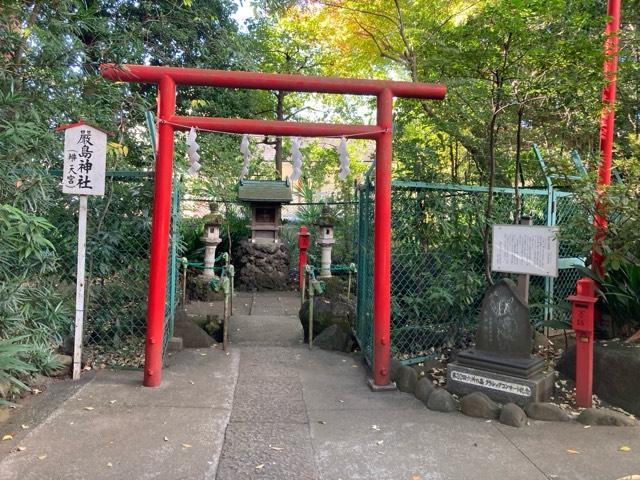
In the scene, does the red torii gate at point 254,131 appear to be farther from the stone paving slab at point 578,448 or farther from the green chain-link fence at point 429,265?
the stone paving slab at point 578,448

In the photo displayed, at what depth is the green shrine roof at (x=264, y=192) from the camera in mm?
11125

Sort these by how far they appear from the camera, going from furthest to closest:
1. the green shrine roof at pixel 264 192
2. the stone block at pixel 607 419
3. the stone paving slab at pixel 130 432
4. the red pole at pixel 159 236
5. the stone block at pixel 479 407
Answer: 1. the green shrine roof at pixel 264 192
2. the red pole at pixel 159 236
3. the stone block at pixel 479 407
4. the stone block at pixel 607 419
5. the stone paving slab at pixel 130 432

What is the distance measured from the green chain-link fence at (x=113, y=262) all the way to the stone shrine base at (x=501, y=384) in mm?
3074

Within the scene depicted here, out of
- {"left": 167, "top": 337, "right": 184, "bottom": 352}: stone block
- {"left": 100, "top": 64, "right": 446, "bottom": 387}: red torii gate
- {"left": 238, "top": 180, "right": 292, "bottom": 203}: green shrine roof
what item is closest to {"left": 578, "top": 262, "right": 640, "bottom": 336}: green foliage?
{"left": 100, "top": 64, "right": 446, "bottom": 387}: red torii gate

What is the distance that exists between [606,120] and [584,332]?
2494 millimetres

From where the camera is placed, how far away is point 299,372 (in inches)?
207

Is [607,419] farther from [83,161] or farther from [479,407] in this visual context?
[83,161]

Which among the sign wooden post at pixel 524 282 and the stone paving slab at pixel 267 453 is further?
the sign wooden post at pixel 524 282

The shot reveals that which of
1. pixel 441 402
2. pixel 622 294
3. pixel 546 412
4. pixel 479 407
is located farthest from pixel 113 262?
pixel 622 294

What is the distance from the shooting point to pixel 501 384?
172 inches

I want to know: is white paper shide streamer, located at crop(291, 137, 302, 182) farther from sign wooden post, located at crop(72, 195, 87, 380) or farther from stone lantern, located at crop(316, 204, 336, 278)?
stone lantern, located at crop(316, 204, 336, 278)

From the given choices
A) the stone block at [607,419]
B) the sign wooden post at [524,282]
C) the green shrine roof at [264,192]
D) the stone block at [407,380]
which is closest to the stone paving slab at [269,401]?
the stone block at [407,380]

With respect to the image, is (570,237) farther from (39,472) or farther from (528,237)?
(39,472)

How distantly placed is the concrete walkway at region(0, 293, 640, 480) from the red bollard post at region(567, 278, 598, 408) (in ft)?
1.63
